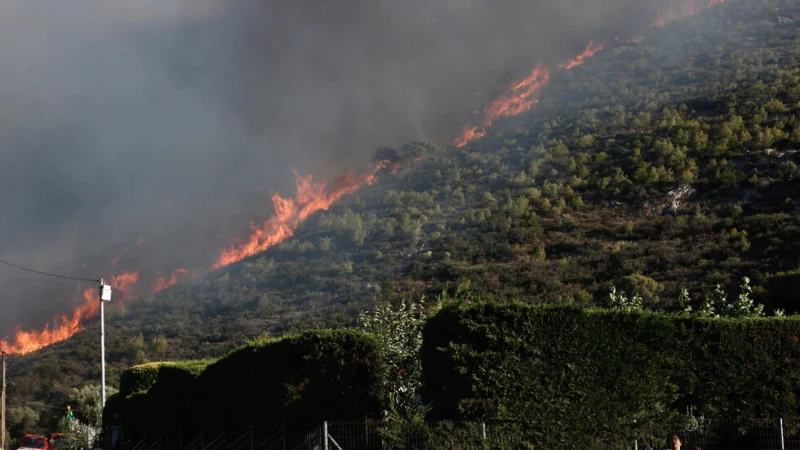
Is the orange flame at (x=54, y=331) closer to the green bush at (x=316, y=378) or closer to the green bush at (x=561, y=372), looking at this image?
the green bush at (x=316, y=378)

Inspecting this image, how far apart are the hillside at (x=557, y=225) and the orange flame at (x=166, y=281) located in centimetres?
359

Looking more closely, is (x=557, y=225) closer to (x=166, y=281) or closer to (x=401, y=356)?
(x=166, y=281)

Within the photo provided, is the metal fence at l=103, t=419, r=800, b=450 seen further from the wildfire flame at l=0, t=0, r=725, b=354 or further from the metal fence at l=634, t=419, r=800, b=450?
the wildfire flame at l=0, t=0, r=725, b=354

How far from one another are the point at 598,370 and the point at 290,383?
8.13m

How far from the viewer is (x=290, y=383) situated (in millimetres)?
21375

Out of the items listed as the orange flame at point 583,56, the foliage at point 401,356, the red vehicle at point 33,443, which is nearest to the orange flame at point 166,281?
the red vehicle at point 33,443

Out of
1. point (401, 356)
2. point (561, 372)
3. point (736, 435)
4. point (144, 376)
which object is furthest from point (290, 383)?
point (144, 376)

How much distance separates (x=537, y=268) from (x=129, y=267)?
49.1 metres

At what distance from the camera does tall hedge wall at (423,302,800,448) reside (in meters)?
17.2

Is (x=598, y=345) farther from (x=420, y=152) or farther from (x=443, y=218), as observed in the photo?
(x=420, y=152)

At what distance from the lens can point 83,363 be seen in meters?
68.4

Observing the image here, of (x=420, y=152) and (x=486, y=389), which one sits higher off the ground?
(x=420, y=152)

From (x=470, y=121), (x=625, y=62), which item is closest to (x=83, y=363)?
(x=470, y=121)

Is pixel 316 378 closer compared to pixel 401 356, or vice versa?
pixel 316 378
